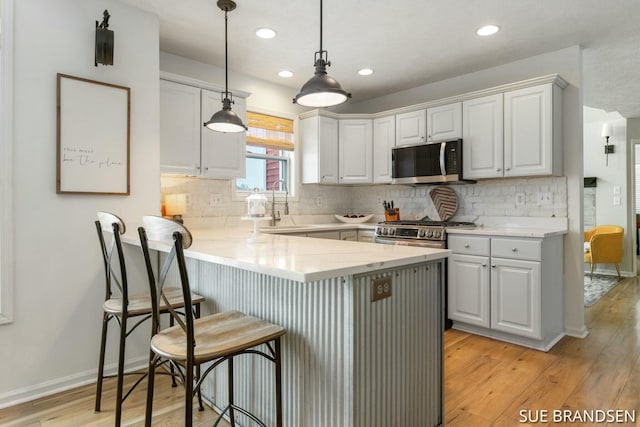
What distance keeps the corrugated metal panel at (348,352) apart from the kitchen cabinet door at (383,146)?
8.77 ft

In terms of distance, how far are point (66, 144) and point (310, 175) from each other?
2.56 meters

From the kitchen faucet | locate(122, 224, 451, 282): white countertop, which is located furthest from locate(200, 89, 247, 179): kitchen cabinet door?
locate(122, 224, 451, 282): white countertop

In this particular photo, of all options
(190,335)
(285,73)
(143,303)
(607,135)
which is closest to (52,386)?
(143,303)

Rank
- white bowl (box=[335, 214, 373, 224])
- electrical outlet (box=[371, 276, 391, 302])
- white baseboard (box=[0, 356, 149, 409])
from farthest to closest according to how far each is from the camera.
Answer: white bowl (box=[335, 214, 373, 224]), white baseboard (box=[0, 356, 149, 409]), electrical outlet (box=[371, 276, 391, 302])

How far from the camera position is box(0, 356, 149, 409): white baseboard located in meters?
2.19

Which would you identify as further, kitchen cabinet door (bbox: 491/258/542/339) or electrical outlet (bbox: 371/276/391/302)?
kitchen cabinet door (bbox: 491/258/542/339)

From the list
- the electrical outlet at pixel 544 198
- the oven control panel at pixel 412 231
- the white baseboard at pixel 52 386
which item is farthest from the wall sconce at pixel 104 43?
the electrical outlet at pixel 544 198

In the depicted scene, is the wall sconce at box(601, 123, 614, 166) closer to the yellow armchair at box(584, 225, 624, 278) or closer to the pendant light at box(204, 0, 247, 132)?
the yellow armchair at box(584, 225, 624, 278)

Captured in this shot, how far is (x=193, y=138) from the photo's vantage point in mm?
3246

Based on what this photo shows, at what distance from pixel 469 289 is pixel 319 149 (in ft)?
7.16

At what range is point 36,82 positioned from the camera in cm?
226

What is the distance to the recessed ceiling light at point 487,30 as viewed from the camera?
9.76 feet

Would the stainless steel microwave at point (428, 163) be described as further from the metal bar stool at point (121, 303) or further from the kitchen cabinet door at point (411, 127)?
the metal bar stool at point (121, 303)

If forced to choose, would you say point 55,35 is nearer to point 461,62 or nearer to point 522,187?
point 461,62
